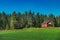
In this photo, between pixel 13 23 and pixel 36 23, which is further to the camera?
pixel 36 23

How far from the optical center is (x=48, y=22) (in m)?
107

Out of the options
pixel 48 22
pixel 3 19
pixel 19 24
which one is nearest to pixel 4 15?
pixel 3 19

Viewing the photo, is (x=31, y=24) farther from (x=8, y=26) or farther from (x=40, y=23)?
(x=8, y=26)

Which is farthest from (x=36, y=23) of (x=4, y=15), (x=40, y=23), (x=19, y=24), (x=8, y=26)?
(x=4, y=15)

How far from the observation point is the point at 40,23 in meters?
107

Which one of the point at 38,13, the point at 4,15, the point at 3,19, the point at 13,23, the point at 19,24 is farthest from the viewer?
the point at 38,13

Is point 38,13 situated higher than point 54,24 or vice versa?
point 38,13

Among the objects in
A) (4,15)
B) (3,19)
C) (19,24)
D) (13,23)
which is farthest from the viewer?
(4,15)

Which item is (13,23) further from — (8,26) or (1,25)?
(1,25)

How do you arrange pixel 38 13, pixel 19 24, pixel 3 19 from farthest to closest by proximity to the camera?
1. pixel 38 13
2. pixel 3 19
3. pixel 19 24

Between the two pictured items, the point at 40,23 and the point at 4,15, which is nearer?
the point at 40,23

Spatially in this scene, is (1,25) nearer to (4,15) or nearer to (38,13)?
(4,15)

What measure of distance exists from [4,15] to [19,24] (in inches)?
1128

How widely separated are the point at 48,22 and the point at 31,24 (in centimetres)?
1060
